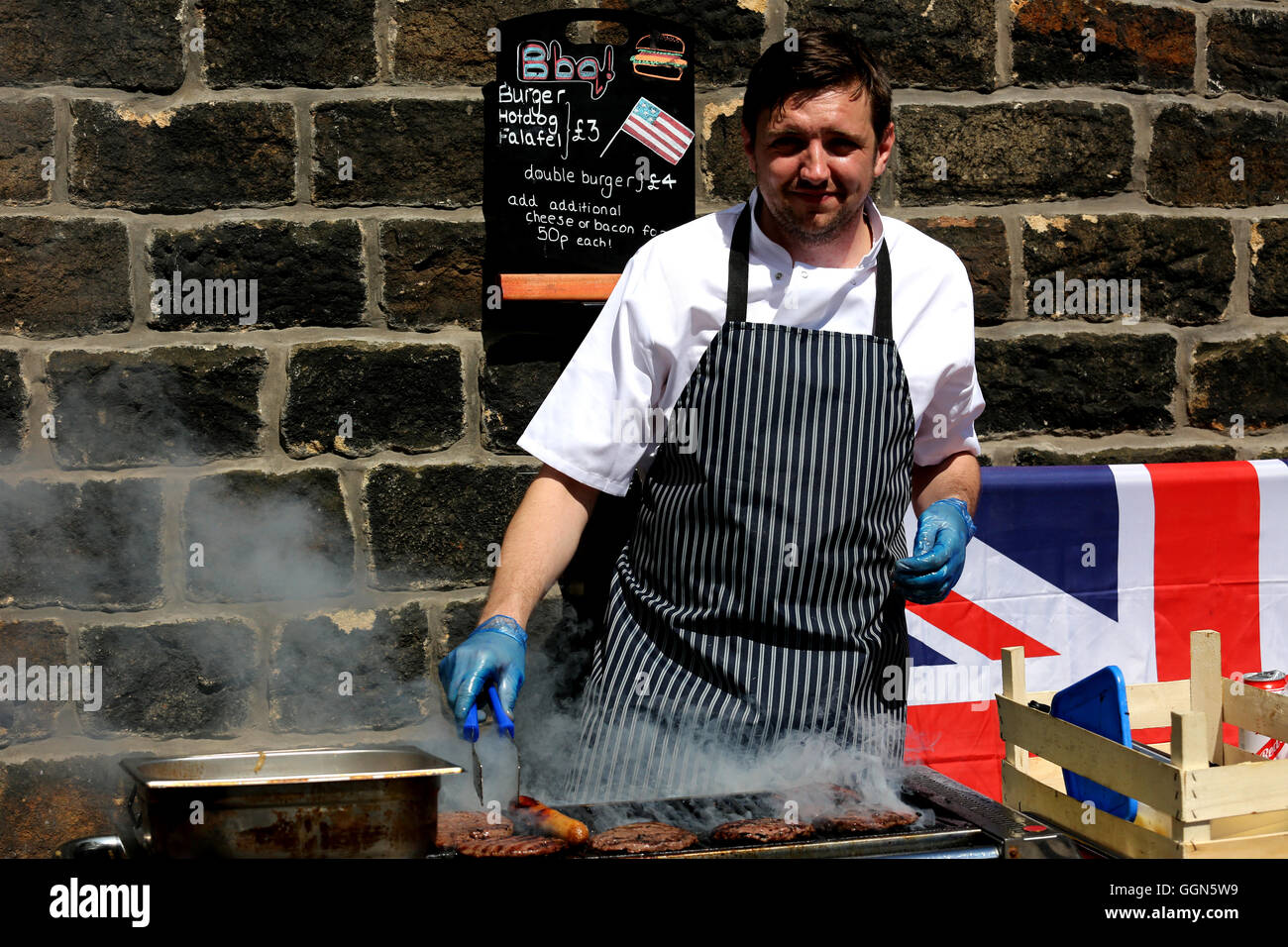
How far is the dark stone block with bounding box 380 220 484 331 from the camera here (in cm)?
320

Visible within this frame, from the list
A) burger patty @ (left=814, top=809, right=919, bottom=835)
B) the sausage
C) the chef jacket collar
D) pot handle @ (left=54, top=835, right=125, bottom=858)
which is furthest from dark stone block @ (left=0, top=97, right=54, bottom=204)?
burger patty @ (left=814, top=809, right=919, bottom=835)

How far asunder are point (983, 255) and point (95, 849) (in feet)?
9.33

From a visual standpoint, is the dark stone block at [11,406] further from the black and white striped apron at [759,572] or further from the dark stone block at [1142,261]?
the dark stone block at [1142,261]

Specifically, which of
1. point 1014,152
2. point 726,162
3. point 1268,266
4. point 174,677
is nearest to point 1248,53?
point 1268,266

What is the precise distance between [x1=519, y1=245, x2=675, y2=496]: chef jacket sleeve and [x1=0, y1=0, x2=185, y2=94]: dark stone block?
143 cm

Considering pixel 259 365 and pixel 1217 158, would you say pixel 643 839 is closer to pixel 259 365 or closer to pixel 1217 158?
pixel 259 365

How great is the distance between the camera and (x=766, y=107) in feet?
8.66

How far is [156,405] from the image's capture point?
10.2ft

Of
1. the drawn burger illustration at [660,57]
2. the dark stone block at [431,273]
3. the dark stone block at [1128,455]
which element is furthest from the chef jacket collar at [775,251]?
the dark stone block at [1128,455]

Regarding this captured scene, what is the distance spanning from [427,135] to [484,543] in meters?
1.15

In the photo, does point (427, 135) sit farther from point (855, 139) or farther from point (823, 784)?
point (823, 784)

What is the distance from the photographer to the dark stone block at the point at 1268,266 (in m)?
3.70

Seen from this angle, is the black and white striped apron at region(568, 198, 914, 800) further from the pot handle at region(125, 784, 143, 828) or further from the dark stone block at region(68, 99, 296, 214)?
the dark stone block at region(68, 99, 296, 214)

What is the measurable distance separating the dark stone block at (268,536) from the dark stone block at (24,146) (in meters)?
0.90
